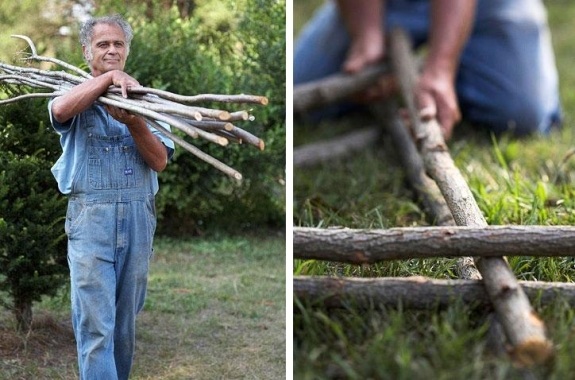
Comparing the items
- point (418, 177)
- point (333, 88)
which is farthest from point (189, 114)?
point (333, 88)

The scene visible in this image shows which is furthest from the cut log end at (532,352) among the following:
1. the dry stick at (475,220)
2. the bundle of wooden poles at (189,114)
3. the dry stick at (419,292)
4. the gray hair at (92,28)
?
the gray hair at (92,28)

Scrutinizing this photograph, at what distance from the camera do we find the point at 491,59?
361cm

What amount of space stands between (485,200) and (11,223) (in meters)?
1.48

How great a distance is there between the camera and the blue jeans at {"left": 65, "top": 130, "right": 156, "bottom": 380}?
80.1 inches

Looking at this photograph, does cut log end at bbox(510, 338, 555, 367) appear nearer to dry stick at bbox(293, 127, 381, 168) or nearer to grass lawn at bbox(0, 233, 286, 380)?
grass lawn at bbox(0, 233, 286, 380)

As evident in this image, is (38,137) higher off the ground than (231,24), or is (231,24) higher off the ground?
(231,24)

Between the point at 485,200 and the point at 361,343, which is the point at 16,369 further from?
the point at 485,200

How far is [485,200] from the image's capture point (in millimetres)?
2621

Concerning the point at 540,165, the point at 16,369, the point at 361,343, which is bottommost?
the point at 16,369

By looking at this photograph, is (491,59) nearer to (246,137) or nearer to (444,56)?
(444,56)

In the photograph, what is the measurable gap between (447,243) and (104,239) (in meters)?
0.83

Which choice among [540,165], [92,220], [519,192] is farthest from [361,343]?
[540,165]

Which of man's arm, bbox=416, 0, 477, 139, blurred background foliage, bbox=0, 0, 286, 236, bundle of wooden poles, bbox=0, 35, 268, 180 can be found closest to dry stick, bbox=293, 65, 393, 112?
blurred background foliage, bbox=0, 0, 286, 236

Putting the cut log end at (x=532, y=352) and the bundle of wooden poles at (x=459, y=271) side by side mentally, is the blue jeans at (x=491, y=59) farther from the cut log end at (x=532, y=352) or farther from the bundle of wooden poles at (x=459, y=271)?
the cut log end at (x=532, y=352)
